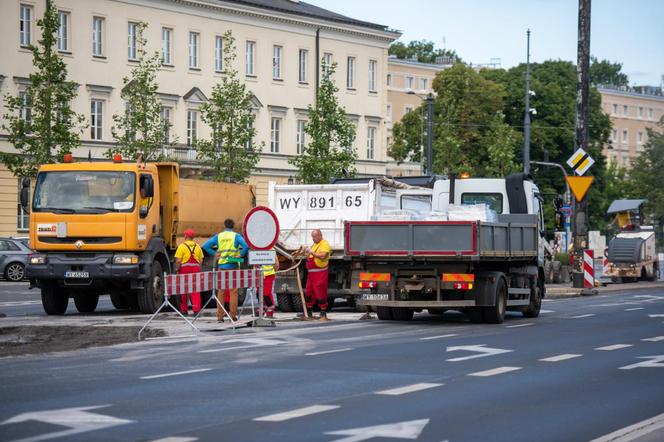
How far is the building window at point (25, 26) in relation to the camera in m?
67.0

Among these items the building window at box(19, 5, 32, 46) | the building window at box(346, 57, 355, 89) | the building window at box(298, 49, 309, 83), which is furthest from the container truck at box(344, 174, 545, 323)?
the building window at box(346, 57, 355, 89)

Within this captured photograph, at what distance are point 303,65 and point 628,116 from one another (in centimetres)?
8424

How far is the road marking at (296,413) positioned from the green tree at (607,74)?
491 feet

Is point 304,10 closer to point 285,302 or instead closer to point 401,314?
point 285,302

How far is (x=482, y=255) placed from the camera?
2448 cm

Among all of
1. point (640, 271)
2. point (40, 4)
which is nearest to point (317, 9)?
point (40, 4)

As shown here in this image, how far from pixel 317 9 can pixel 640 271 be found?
34485 mm

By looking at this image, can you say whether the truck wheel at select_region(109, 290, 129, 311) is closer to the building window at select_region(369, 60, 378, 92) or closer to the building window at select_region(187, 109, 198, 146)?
the building window at select_region(187, 109, 198, 146)

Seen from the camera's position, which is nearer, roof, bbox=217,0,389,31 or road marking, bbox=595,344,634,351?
road marking, bbox=595,344,634,351

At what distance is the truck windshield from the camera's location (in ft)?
91.9

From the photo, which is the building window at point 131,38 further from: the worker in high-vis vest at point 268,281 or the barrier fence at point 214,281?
the barrier fence at point 214,281

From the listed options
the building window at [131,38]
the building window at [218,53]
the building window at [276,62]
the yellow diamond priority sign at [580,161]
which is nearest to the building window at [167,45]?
the building window at [131,38]

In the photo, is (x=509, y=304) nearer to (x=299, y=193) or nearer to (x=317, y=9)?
(x=299, y=193)

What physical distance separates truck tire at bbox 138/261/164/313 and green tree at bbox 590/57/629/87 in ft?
441
